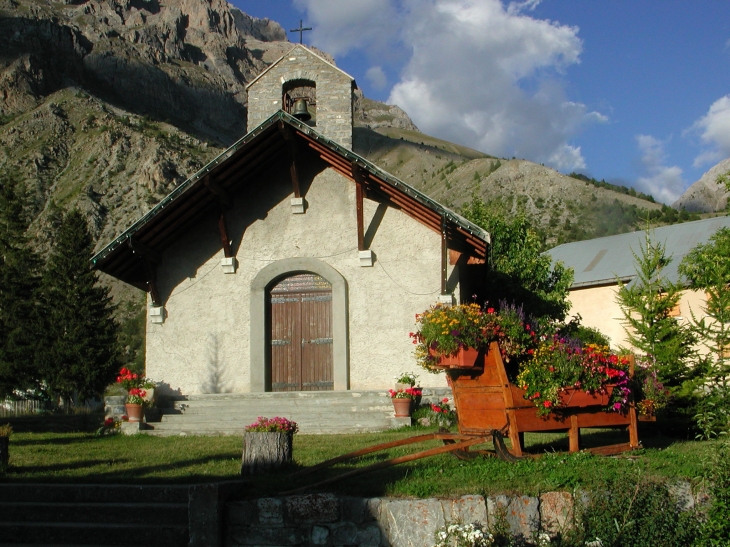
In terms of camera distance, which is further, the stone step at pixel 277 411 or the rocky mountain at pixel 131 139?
the rocky mountain at pixel 131 139

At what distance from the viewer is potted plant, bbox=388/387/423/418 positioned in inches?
491

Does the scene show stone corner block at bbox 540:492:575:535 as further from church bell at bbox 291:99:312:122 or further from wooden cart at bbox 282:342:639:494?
church bell at bbox 291:99:312:122

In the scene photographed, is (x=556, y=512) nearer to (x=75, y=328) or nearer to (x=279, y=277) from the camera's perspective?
(x=279, y=277)

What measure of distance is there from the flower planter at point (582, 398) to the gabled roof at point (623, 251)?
2509 centimetres

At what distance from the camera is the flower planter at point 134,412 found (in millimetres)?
12961

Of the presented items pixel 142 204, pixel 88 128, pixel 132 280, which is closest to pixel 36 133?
pixel 88 128

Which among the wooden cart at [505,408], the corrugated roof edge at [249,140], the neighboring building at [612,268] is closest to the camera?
the wooden cart at [505,408]

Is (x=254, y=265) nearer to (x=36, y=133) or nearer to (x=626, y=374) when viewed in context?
(x=626, y=374)

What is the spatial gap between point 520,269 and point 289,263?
30.1 feet

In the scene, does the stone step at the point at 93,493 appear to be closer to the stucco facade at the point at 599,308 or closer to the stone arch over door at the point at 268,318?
the stone arch over door at the point at 268,318

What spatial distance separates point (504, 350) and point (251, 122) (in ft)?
33.4

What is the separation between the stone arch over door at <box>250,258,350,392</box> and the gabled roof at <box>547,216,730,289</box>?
20.1 m

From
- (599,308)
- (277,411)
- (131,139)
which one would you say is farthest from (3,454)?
(131,139)

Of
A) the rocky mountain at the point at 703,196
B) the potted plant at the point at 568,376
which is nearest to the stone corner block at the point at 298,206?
the potted plant at the point at 568,376
